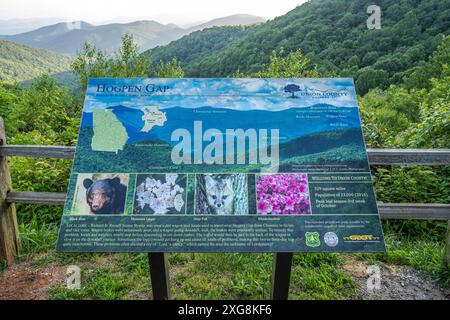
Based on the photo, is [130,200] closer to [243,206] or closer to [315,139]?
[243,206]

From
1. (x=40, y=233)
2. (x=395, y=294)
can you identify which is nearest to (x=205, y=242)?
(x=395, y=294)

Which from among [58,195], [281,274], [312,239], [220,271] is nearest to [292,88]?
[312,239]

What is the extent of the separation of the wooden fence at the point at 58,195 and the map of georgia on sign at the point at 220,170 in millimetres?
605

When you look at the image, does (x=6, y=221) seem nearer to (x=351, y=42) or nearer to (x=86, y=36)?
(x=351, y=42)

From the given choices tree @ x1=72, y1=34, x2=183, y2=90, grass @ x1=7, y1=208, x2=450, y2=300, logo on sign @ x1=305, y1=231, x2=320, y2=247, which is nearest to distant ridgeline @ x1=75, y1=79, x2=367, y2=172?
logo on sign @ x1=305, y1=231, x2=320, y2=247

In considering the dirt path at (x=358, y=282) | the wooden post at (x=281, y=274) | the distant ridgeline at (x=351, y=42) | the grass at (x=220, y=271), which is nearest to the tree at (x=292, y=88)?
the wooden post at (x=281, y=274)

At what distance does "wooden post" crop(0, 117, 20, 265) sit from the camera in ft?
8.91

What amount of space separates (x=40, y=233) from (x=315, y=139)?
2.60 meters

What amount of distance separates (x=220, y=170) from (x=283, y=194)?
0.35 m

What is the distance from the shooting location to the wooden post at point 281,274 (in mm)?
1922

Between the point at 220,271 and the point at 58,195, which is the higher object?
the point at 58,195

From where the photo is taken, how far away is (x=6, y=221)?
9.08 ft

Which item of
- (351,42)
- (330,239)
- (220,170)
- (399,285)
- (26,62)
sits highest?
(26,62)

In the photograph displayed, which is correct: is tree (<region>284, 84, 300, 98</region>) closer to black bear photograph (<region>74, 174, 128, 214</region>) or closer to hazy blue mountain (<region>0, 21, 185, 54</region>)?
black bear photograph (<region>74, 174, 128, 214</region>)
